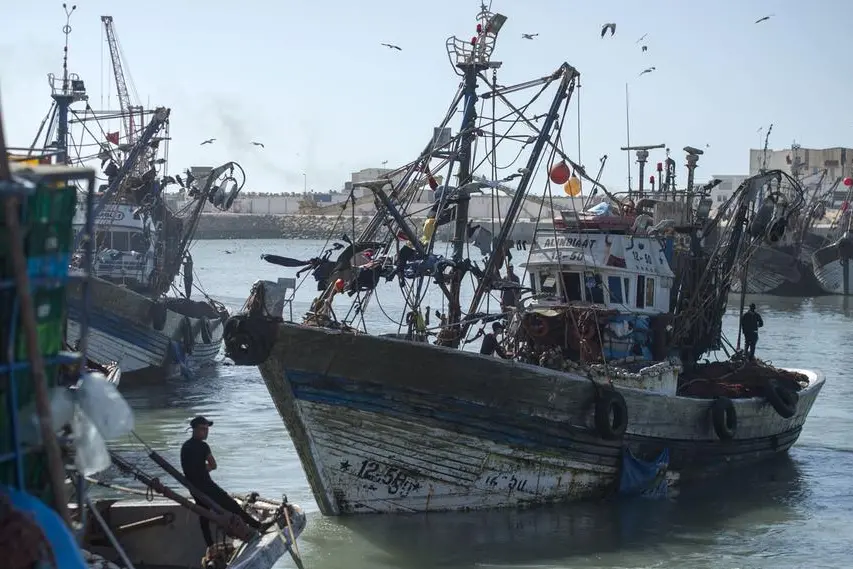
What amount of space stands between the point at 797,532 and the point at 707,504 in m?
1.46

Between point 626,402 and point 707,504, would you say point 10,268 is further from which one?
point 707,504

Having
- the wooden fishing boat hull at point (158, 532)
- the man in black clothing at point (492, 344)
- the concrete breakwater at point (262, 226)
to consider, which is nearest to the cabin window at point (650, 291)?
the man in black clothing at point (492, 344)

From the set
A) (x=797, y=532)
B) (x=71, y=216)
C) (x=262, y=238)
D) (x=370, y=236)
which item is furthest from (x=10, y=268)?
(x=262, y=238)

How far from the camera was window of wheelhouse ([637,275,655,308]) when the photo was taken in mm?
17891

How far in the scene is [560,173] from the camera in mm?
17625

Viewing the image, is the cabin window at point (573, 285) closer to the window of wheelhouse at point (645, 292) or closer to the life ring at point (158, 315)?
the window of wheelhouse at point (645, 292)

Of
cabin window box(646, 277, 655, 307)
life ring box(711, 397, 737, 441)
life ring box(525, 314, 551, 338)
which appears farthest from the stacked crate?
life ring box(711, 397, 737, 441)

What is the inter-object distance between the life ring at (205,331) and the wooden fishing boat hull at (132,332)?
0.62 meters

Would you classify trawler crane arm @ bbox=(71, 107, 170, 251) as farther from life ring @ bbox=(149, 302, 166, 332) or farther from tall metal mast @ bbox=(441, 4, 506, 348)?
tall metal mast @ bbox=(441, 4, 506, 348)

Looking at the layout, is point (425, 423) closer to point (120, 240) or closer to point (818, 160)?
point (120, 240)

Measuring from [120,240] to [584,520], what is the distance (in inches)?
726

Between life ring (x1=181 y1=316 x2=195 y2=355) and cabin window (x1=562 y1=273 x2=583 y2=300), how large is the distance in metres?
14.2

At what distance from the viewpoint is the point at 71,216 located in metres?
7.26

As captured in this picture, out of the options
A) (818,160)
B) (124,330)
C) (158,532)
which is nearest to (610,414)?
(158,532)
